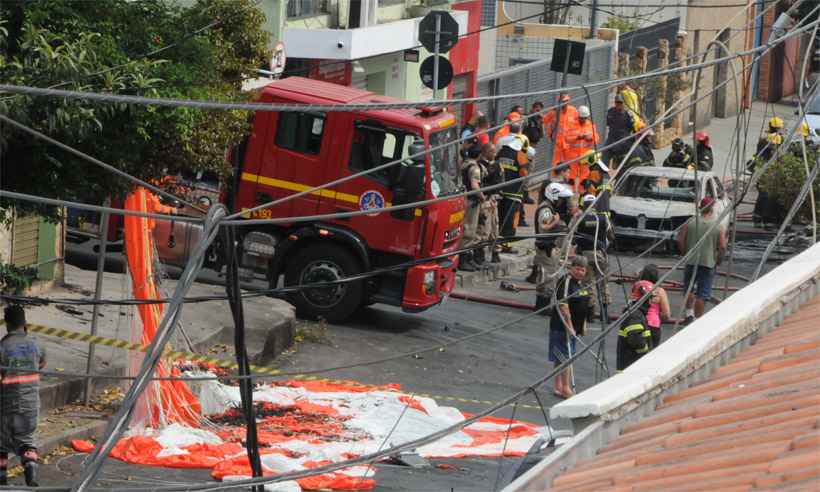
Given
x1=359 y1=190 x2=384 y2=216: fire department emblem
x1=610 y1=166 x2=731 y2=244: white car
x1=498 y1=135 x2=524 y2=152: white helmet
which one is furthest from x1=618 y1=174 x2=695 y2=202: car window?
x1=359 y1=190 x2=384 y2=216: fire department emblem

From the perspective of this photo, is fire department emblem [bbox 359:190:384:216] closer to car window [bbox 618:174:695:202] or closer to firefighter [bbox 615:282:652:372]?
firefighter [bbox 615:282:652:372]

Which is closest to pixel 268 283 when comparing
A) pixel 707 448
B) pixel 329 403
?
pixel 329 403

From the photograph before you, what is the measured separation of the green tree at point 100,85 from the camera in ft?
33.3

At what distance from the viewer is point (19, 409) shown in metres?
10.7

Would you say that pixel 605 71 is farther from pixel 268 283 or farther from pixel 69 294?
pixel 69 294

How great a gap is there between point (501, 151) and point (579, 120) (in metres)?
3.69

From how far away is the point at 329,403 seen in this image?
44.2 feet

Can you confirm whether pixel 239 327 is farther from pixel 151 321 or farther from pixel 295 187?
pixel 295 187

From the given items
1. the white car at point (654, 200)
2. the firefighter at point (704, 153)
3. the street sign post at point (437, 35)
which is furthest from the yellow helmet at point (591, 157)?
the firefighter at point (704, 153)

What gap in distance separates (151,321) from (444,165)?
→ 566 centimetres

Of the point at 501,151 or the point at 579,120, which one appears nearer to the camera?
the point at 501,151

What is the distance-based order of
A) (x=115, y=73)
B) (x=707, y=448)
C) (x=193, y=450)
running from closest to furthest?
(x=707, y=448) < (x=115, y=73) < (x=193, y=450)

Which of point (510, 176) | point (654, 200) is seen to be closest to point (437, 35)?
point (510, 176)

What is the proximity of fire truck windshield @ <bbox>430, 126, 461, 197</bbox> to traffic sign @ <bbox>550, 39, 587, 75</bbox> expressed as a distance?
163 centimetres
